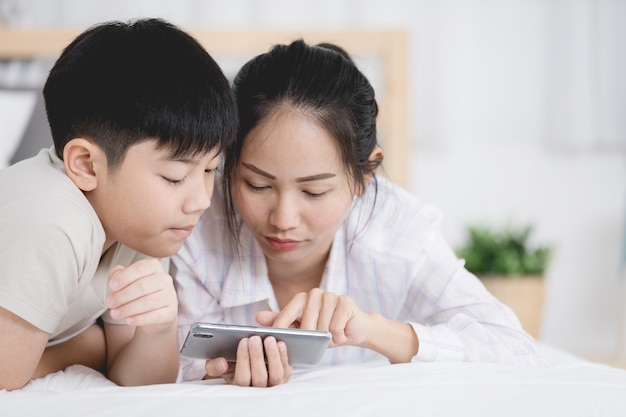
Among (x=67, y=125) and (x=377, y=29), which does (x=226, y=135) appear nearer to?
(x=67, y=125)

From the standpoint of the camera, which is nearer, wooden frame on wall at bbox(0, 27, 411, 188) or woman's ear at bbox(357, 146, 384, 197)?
woman's ear at bbox(357, 146, 384, 197)

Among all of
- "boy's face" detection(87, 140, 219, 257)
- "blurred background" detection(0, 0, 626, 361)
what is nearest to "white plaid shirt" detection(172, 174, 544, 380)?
"boy's face" detection(87, 140, 219, 257)

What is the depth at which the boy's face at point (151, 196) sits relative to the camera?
1073 mm

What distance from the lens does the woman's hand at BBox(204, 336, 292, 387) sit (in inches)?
39.5

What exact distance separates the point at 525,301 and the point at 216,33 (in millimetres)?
1506

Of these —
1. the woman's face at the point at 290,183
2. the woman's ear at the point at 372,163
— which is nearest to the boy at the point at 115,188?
the woman's face at the point at 290,183

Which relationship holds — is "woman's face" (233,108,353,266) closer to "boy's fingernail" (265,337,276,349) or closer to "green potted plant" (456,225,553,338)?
"boy's fingernail" (265,337,276,349)

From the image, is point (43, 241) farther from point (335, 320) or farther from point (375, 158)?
point (375, 158)

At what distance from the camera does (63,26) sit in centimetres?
301

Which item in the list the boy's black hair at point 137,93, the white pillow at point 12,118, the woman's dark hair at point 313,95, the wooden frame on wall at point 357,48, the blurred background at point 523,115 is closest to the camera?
the boy's black hair at point 137,93

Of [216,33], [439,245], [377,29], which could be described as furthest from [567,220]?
[439,245]

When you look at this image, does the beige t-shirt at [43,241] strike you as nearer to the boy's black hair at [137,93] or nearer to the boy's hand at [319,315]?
the boy's black hair at [137,93]

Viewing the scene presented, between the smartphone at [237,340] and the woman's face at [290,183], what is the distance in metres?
0.25

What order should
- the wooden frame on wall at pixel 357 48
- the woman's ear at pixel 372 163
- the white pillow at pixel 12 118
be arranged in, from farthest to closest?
the wooden frame on wall at pixel 357 48 < the white pillow at pixel 12 118 < the woman's ear at pixel 372 163
